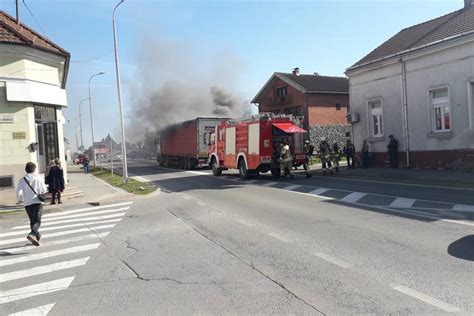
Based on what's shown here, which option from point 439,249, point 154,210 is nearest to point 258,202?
point 154,210

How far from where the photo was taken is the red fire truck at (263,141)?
63.3 ft

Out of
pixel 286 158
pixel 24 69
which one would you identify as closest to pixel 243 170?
pixel 286 158

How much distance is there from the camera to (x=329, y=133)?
40.0m

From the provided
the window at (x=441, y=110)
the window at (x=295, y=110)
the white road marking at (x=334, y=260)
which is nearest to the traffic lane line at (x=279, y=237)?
the white road marking at (x=334, y=260)

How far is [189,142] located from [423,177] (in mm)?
18296

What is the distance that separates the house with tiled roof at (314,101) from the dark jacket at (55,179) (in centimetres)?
2699

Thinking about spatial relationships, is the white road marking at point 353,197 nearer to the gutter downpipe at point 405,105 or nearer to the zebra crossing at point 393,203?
the zebra crossing at point 393,203

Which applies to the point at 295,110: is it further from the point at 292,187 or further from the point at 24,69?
the point at 24,69

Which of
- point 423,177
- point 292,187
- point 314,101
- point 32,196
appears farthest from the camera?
point 314,101

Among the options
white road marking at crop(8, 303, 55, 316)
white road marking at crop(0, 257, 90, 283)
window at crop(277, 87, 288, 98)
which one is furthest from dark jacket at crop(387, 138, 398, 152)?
window at crop(277, 87, 288, 98)

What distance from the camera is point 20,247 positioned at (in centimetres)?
836

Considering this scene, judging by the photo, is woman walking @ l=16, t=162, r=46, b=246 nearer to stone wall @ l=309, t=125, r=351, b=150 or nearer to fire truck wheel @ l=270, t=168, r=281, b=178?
fire truck wheel @ l=270, t=168, r=281, b=178

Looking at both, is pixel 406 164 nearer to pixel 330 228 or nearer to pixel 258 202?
pixel 258 202

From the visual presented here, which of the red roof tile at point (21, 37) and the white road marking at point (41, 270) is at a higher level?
the red roof tile at point (21, 37)
